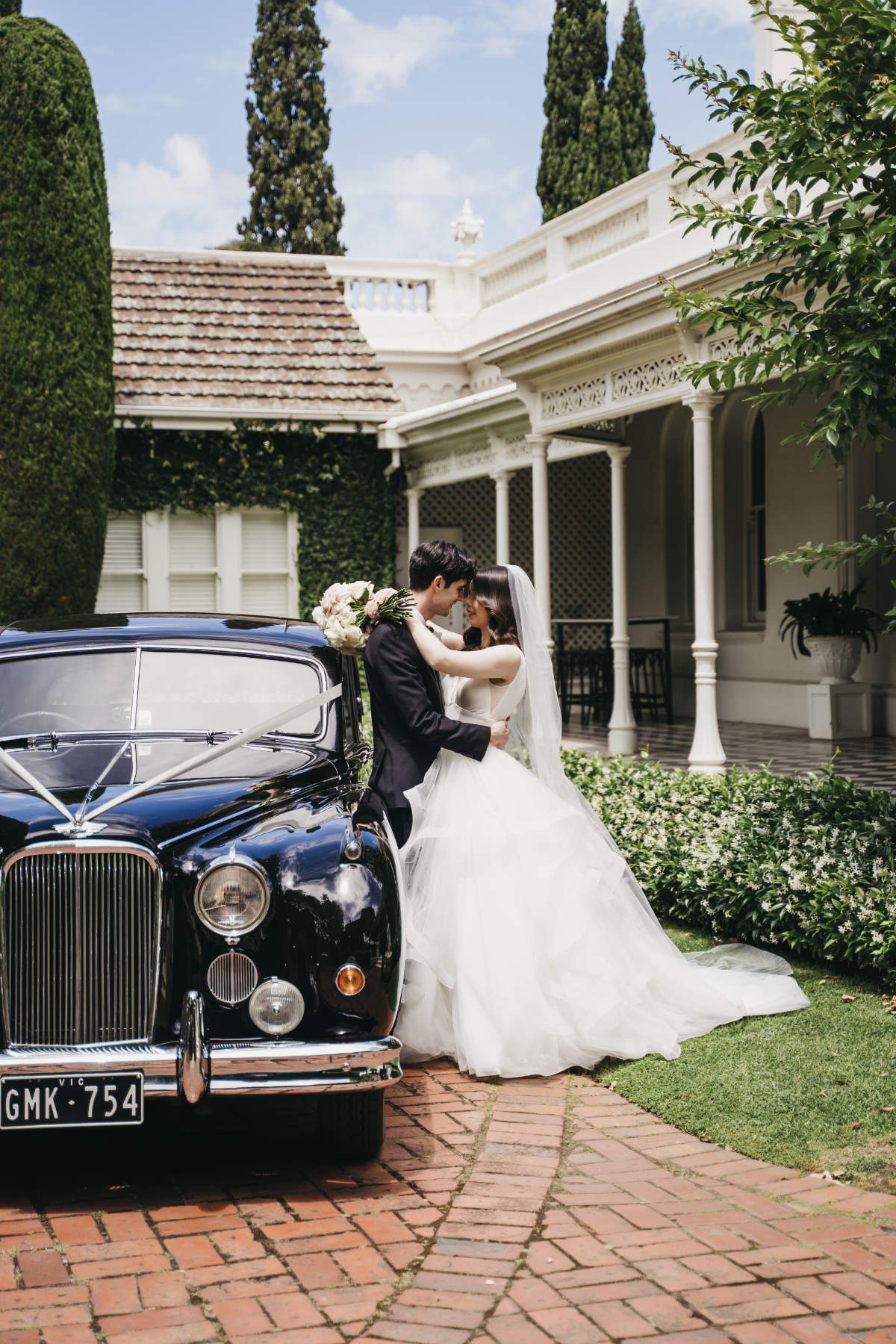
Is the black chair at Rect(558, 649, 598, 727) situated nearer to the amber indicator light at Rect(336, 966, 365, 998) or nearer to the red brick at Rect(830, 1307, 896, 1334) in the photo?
the amber indicator light at Rect(336, 966, 365, 998)

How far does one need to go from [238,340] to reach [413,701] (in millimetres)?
13384

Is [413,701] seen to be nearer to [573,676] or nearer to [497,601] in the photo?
[497,601]

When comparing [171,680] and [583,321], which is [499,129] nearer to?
[583,321]

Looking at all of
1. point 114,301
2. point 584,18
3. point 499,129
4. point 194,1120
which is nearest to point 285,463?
point 114,301

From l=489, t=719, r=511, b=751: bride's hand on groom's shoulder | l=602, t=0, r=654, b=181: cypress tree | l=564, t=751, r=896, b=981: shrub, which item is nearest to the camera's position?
l=489, t=719, r=511, b=751: bride's hand on groom's shoulder

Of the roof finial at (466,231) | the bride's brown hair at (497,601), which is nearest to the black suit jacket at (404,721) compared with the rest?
the bride's brown hair at (497,601)

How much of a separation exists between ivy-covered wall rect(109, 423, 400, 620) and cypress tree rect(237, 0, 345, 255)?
46.1ft

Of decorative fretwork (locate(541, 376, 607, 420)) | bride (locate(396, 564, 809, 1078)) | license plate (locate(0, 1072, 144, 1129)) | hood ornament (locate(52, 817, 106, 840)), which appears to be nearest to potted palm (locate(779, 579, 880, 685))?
decorative fretwork (locate(541, 376, 607, 420))

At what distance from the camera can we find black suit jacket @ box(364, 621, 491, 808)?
5070mm

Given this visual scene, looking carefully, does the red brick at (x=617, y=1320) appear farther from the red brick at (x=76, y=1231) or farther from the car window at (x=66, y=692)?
the car window at (x=66, y=692)

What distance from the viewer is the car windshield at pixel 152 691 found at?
15.7ft

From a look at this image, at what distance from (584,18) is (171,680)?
2817 centimetres

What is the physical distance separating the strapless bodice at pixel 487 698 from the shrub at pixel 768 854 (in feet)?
4.95

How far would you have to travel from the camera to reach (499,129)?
1526 inches
